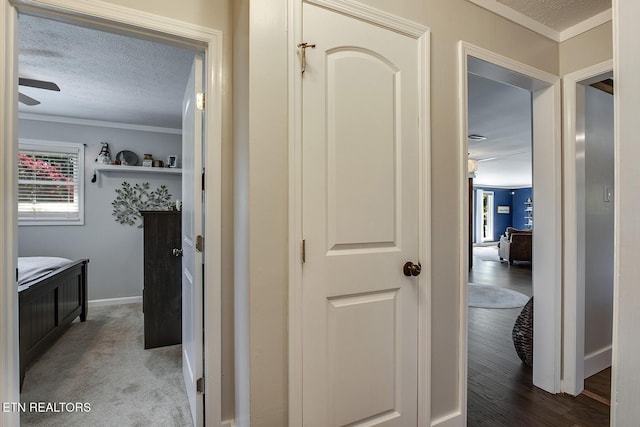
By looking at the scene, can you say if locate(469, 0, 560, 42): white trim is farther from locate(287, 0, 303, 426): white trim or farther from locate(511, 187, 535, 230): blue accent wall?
locate(511, 187, 535, 230): blue accent wall

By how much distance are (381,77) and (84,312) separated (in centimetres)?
406

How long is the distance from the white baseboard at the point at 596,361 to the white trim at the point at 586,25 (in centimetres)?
231

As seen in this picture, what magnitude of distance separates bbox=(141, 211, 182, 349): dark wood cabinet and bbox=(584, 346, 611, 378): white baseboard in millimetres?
3380

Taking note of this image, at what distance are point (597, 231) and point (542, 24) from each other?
154 cm

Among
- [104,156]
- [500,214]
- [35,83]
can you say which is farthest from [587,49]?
[500,214]

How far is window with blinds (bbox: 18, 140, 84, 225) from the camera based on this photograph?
3.80m

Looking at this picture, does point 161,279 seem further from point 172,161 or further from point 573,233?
point 573,233

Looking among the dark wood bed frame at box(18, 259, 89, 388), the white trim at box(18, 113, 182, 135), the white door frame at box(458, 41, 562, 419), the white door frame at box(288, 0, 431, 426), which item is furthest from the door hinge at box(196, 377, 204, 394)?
the white trim at box(18, 113, 182, 135)

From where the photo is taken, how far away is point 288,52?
4.01ft

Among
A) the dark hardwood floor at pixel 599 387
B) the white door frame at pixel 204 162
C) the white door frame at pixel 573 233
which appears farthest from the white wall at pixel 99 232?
the dark hardwood floor at pixel 599 387

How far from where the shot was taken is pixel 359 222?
1.36m

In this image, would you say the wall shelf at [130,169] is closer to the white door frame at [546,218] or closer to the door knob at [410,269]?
the door knob at [410,269]

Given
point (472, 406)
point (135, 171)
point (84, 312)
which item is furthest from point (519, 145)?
point (84, 312)

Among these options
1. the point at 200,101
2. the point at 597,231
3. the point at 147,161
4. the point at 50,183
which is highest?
the point at 147,161
